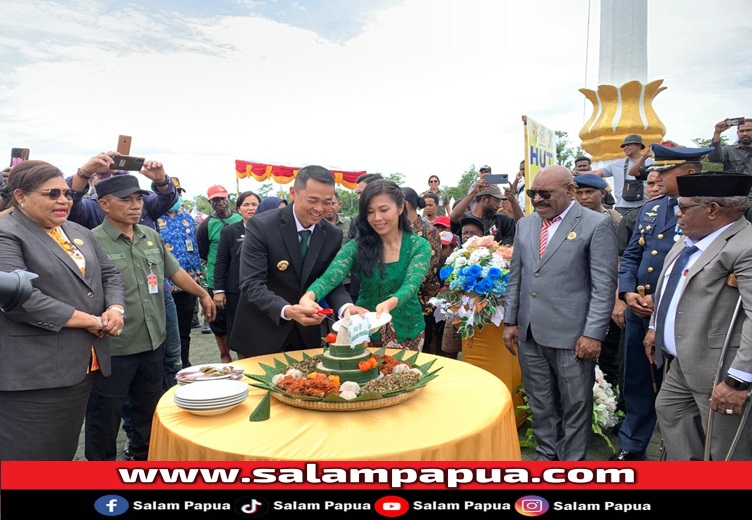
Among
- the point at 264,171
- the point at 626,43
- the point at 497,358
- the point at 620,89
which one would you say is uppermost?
the point at 626,43

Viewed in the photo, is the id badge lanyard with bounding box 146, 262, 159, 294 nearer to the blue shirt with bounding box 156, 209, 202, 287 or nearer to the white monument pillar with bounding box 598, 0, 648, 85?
the blue shirt with bounding box 156, 209, 202, 287

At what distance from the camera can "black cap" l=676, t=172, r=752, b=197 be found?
96.7 inches

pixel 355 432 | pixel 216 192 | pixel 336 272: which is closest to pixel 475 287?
pixel 336 272

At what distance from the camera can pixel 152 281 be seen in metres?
3.60

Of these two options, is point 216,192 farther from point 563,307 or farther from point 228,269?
point 563,307

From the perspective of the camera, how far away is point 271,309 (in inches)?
118

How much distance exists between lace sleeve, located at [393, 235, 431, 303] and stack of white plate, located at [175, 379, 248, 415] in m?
1.25

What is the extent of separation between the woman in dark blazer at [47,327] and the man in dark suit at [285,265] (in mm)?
788

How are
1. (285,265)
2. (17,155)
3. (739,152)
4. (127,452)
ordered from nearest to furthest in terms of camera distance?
(285,265)
(127,452)
(17,155)
(739,152)

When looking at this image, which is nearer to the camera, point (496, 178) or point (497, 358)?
point (497, 358)
